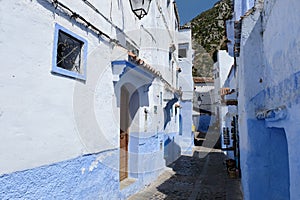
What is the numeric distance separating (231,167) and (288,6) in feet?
27.0

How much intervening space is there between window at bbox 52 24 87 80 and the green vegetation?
30288 mm

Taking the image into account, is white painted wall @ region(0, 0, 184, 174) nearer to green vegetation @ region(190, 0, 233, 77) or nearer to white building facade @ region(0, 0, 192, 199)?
white building facade @ region(0, 0, 192, 199)

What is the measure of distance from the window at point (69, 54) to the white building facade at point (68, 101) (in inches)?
0.7

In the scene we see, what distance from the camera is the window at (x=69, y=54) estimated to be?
3650mm

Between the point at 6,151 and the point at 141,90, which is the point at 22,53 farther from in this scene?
the point at 141,90

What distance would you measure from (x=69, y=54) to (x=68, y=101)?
91cm

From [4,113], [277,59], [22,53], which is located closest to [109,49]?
[22,53]

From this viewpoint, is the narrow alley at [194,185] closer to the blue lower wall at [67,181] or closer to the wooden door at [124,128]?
the wooden door at [124,128]

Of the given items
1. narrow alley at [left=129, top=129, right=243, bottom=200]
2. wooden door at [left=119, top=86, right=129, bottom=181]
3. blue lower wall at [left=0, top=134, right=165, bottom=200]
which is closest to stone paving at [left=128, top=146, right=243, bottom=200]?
narrow alley at [left=129, top=129, right=243, bottom=200]

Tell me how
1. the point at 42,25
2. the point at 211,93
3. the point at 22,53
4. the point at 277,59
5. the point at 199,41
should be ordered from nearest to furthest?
the point at 22,53 → the point at 42,25 → the point at 277,59 → the point at 211,93 → the point at 199,41

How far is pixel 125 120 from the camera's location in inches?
288

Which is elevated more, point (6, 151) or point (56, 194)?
point (6, 151)

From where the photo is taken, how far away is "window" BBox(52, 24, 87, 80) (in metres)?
3.65

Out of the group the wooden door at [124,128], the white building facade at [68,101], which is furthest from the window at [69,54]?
the wooden door at [124,128]
